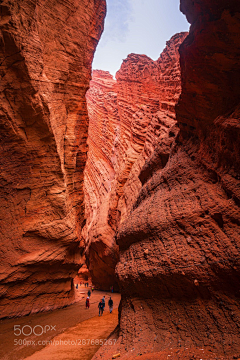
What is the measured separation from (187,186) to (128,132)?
17733 millimetres

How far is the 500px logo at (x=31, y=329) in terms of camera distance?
25.3 feet

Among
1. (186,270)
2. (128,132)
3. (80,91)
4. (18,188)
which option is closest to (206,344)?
(186,270)

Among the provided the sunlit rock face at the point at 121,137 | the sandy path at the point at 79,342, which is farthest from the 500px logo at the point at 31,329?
the sunlit rock face at the point at 121,137

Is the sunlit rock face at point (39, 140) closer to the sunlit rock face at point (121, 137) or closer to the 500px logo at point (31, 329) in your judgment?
the 500px logo at point (31, 329)

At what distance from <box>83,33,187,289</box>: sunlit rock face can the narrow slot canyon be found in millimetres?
4145

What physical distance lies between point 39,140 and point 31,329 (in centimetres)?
740

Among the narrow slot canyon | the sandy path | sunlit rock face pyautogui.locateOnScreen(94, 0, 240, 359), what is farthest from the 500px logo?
sunlit rock face pyautogui.locateOnScreen(94, 0, 240, 359)

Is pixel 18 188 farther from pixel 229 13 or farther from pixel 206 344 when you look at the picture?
pixel 229 13

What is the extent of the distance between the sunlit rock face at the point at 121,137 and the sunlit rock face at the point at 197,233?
4.43 meters

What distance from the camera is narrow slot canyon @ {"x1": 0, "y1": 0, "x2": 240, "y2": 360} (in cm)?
437

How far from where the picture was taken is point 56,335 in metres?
7.96

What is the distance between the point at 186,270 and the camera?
454cm

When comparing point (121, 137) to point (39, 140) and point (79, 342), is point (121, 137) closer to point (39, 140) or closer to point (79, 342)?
point (39, 140)

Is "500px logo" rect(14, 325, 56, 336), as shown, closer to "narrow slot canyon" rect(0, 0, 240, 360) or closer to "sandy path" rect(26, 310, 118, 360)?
"narrow slot canyon" rect(0, 0, 240, 360)
